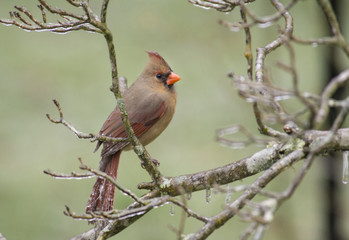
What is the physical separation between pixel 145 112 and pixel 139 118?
0.06 metres

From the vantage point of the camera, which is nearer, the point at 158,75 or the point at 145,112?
the point at 145,112

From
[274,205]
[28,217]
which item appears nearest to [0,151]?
[28,217]

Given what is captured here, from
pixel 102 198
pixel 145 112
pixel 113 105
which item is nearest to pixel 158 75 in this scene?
pixel 145 112

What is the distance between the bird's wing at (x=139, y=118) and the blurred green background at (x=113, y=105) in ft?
4.52

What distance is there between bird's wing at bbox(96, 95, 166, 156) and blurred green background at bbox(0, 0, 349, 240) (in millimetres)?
1379

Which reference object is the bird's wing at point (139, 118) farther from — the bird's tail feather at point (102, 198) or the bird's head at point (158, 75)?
the bird's tail feather at point (102, 198)

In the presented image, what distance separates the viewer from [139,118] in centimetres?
423

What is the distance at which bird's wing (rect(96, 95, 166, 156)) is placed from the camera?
3.98m

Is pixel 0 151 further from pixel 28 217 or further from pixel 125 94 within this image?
pixel 125 94

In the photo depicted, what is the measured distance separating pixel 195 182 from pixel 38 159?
475 cm

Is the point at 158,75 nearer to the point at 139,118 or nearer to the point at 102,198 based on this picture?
the point at 139,118

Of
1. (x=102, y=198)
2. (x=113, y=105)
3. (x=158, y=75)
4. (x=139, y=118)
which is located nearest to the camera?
(x=102, y=198)

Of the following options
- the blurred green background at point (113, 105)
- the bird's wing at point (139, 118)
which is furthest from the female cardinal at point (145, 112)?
the blurred green background at point (113, 105)

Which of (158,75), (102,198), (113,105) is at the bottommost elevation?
(113,105)
